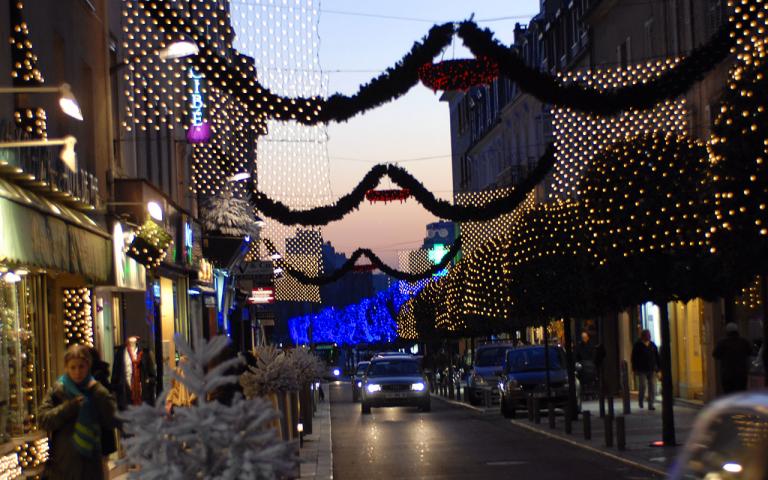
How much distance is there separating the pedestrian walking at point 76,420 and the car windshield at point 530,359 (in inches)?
916

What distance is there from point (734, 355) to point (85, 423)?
1381 centimetres

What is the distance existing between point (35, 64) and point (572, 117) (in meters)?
18.6

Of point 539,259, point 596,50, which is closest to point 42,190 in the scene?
point 539,259

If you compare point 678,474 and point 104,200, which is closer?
point 678,474

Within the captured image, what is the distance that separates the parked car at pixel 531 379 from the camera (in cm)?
3300

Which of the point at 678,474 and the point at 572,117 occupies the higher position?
the point at 572,117

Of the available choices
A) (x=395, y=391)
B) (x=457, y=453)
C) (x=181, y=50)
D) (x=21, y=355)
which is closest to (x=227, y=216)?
(x=395, y=391)

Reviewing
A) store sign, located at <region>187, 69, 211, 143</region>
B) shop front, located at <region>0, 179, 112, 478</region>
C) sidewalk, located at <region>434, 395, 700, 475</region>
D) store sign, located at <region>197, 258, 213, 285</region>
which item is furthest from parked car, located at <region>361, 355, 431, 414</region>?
shop front, located at <region>0, 179, 112, 478</region>

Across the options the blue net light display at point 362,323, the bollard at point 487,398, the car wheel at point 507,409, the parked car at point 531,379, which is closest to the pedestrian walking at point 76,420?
the parked car at point 531,379

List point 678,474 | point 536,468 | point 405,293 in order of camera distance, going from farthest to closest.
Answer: point 405,293 < point 536,468 < point 678,474

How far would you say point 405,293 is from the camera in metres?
116

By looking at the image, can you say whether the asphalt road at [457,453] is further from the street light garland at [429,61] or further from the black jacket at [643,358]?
the street light garland at [429,61]

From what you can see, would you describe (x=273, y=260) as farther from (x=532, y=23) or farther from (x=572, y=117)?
(x=572, y=117)

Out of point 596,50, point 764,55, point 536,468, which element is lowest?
point 536,468
